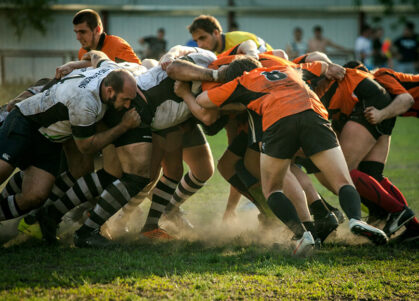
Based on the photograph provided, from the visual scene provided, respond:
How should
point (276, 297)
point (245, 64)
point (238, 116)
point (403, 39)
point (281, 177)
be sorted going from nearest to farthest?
point (276, 297) < point (281, 177) < point (245, 64) < point (238, 116) < point (403, 39)

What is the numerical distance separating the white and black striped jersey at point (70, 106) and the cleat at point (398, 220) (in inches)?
108

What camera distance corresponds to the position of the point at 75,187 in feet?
17.3

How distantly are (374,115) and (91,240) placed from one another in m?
2.86

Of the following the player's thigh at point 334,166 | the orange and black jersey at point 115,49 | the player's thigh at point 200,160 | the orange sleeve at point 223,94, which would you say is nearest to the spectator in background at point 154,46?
the orange and black jersey at point 115,49

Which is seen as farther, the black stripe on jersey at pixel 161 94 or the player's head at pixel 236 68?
Result: the black stripe on jersey at pixel 161 94

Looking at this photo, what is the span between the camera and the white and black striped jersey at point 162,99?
538 cm

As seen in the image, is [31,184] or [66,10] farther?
[66,10]

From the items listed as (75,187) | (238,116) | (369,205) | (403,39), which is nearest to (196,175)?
(238,116)

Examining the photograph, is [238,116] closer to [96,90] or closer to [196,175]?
[196,175]

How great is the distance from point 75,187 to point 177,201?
4.41 ft

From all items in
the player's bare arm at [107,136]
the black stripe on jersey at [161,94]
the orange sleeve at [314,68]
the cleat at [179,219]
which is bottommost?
the cleat at [179,219]

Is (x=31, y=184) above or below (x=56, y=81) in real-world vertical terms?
below

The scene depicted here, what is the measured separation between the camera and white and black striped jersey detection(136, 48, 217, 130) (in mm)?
5384

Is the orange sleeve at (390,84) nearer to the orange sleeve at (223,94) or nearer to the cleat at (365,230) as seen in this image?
the orange sleeve at (223,94)
